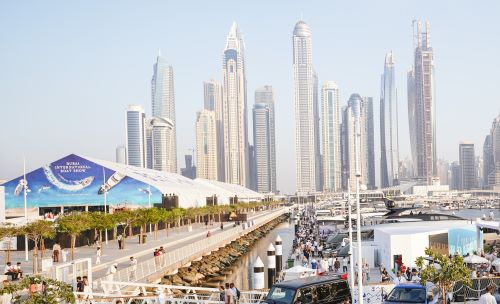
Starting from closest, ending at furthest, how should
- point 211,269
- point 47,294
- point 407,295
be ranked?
1. point 47,294
2. point 407,295
3. point 211,269

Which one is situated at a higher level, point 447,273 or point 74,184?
point 74,184

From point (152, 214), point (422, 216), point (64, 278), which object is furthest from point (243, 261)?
point (64, 278)

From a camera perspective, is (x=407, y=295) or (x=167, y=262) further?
(x=167, y=262)

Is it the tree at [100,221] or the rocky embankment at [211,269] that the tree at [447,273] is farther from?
the tree at [100,221]

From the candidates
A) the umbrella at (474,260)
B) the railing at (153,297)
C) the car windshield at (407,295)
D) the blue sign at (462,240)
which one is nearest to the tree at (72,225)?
the railing at (153,297)

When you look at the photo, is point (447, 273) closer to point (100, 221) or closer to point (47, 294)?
point (47, 294)

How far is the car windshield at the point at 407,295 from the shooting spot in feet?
69.4

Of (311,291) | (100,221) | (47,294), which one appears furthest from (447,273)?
(100,221)

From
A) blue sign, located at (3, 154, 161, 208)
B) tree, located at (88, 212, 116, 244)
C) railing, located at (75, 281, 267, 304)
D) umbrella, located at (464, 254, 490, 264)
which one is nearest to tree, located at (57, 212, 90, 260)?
tree, located at (88, 212, 116, 244)

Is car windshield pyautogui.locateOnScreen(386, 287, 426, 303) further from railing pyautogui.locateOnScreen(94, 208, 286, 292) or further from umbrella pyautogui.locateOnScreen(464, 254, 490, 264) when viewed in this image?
umbrella pyautogui.locateOnScreen(464, 254, 490, 264)

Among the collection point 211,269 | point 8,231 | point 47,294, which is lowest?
point 211,269

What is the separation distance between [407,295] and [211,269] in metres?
32.8

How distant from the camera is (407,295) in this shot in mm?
21391

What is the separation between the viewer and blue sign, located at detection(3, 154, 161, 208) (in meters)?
81.7
